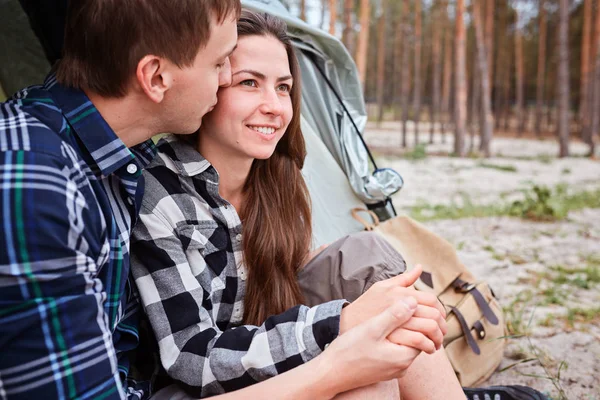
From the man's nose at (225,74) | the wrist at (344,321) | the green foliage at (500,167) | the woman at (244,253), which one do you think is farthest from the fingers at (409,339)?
the green foliage at (500,167)

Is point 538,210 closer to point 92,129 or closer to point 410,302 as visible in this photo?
point 410,302

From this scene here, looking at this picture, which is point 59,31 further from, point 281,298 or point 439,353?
point 439,353

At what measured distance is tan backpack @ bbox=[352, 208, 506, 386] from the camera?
2.17 m

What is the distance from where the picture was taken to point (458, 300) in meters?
2.27

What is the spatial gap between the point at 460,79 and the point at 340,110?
888cm

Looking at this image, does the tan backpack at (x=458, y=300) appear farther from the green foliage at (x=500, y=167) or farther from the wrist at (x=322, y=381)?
the green foliage at (x=500, y=167)

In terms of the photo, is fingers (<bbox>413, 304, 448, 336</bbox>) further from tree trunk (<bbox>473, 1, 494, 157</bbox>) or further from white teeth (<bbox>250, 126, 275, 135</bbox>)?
tree trunk (<bbox>473, 1, 494, 157</bbox>)

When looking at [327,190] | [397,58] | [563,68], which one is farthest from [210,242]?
[397,58]

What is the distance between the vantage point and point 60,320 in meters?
0.90

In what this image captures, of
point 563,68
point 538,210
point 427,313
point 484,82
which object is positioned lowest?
point 538,210

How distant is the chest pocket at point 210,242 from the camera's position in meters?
1.38

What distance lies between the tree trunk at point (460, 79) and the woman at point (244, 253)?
9348 mm

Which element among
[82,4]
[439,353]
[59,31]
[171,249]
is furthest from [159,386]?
[59,31]

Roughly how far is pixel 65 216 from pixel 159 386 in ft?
2.36
